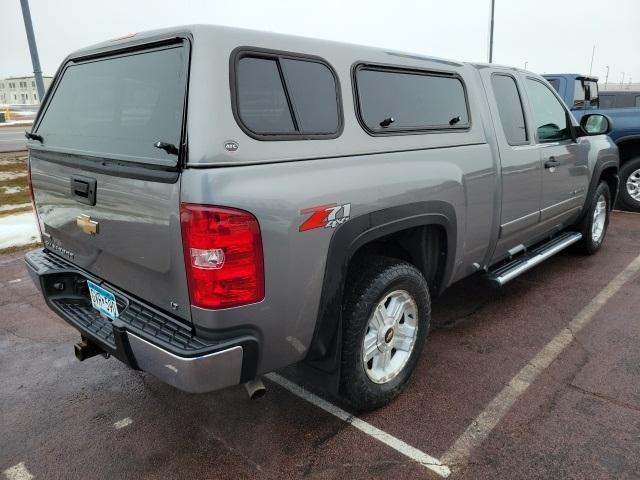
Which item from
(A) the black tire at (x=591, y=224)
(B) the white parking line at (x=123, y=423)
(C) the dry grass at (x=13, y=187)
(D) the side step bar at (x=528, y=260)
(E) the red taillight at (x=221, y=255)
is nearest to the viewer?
(E) the red taillight at (x=221, y=255)

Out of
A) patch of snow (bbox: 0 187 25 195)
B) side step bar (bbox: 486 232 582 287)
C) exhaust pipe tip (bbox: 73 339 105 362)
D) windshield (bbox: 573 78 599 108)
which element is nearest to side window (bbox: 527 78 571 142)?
side step bar (bbox: 486 232 582 287)

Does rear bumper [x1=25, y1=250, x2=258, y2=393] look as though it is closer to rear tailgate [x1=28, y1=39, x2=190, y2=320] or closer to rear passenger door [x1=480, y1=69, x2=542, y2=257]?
rear tailgate [x1=28, y1=39, x2=190, y2=320]

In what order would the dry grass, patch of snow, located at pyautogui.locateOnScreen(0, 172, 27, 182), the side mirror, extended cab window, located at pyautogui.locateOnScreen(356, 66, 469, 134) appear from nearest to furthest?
extended cab window, located at pyautogui.locateOnScreen(356, 66, 469, 134)
the side mirror
the dry grass
patch of snow, located at pyautogui.locateOnScreen(0, 172, 27, 182)

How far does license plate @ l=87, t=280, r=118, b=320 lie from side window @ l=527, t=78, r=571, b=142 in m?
3.28

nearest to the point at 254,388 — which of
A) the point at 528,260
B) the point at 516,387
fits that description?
the point at 516,387

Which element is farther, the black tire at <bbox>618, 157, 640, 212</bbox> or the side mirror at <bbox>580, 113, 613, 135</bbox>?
the black tire at <bbox>618, 157, 640, 212</bbox>

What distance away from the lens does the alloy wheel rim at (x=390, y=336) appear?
269 centimetres

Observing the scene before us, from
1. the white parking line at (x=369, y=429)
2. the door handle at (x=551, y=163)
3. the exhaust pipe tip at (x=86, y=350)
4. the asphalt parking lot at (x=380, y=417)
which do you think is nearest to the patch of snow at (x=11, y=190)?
the asphalt parking lot at (x=380, y=417)

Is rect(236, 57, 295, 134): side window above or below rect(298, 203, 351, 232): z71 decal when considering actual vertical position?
above

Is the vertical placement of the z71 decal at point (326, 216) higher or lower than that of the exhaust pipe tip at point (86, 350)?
higher

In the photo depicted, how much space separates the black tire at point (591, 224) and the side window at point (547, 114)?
3.41ft

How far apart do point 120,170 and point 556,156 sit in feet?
11.3

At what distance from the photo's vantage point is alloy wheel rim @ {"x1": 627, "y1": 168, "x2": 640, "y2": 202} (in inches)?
296

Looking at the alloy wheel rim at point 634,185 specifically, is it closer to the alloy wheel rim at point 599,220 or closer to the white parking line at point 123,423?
the alloy wheel rim at point 599,220
